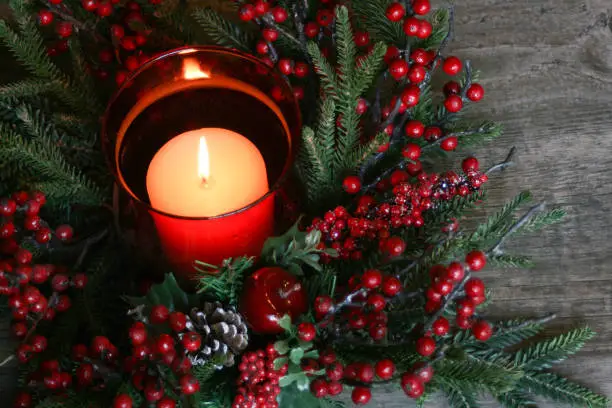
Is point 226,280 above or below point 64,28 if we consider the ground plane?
below

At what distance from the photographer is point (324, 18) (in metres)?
0.68

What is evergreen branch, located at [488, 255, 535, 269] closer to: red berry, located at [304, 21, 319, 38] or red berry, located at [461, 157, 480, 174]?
red berry, located at [461, 157, 480, 174]

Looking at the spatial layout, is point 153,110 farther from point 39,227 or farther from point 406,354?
point 406,354

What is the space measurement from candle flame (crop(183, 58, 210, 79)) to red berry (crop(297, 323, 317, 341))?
0.87 ft

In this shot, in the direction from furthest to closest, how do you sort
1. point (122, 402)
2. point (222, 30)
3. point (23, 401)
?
point (222, 30)
point (23, 401)
point (122, 402)

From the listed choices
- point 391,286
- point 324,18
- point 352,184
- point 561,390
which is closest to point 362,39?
point 324,18

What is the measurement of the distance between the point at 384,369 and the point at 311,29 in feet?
1.11

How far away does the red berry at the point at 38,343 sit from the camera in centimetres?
58

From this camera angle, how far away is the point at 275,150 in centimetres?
65

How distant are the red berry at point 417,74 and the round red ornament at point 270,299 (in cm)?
21

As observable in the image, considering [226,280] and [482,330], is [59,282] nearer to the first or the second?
[226,280]

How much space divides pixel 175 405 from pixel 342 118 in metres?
0.28

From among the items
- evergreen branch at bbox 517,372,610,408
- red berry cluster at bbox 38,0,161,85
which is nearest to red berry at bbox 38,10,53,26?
red berry cluster at bbox 38,0,161,85

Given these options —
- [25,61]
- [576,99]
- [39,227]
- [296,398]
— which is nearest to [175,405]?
[296,398]
